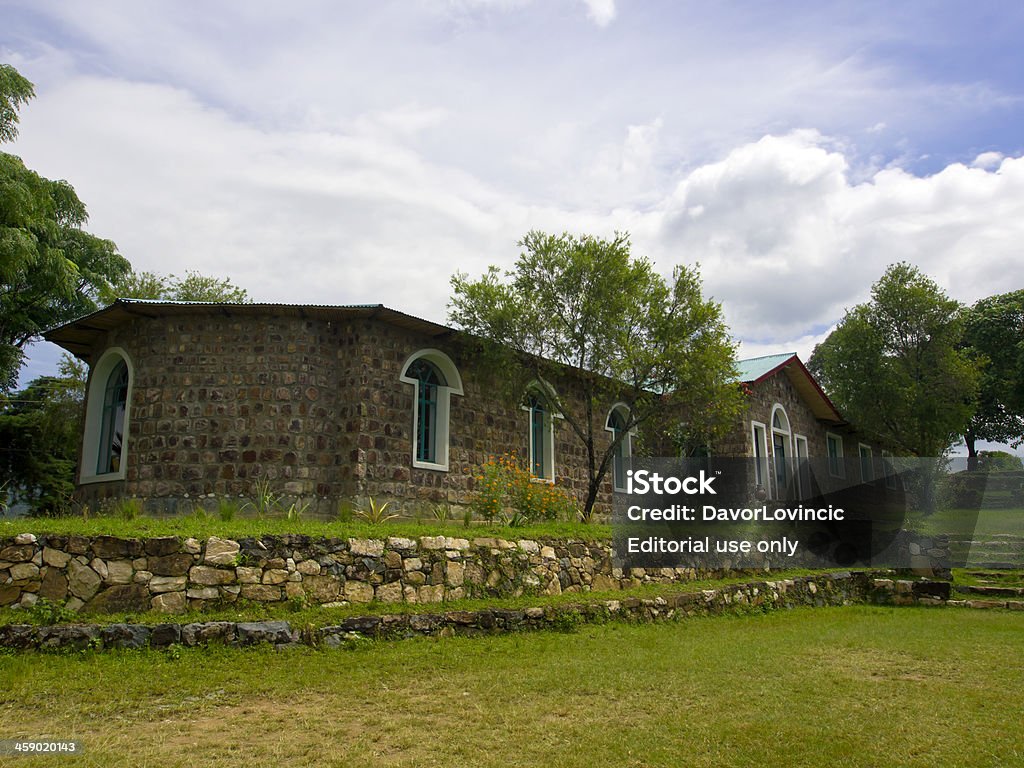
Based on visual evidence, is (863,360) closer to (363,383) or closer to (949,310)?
(949,310)

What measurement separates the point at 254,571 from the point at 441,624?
2166 millimetres

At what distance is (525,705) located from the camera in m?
6.21

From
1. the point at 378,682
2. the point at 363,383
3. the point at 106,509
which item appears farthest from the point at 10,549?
the point at 363,383

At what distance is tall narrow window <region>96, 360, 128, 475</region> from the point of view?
14.0 metres

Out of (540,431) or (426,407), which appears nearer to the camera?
(426,407)

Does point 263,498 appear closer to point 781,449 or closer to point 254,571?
point 254,571

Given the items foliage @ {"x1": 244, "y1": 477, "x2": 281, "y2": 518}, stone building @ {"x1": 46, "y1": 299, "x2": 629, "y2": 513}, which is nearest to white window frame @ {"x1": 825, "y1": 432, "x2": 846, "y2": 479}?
stone building @ {"x1": 46, "y1": 299, "x2": 629, "y2": 513}

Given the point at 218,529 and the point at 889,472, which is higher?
the point at 889,472

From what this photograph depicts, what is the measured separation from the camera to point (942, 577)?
16.8 meters

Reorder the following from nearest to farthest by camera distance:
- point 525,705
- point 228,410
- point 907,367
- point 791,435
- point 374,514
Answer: point 525,705, point 374,514, point 228,410, point 791,435, point 907,367

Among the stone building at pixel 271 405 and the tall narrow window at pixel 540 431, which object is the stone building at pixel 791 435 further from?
the stone building at pixel 271 405

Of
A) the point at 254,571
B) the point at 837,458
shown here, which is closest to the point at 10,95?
the point at 254,571

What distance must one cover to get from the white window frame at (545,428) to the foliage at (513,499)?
172cm

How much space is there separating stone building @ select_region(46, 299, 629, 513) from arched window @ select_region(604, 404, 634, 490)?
5.95 m
